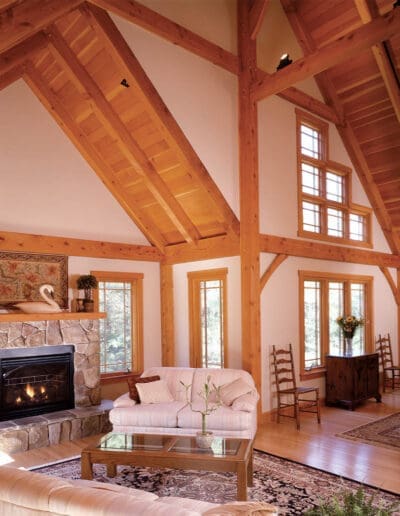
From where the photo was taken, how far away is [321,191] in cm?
761

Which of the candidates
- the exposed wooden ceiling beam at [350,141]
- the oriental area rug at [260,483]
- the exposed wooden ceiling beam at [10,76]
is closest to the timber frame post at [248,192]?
the exposed wooden ceiling beam at [350,141]

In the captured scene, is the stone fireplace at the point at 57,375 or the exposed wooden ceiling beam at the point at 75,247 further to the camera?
the exposed wooden ceiling beam at the point at 75,247

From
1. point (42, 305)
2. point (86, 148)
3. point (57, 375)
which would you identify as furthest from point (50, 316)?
point (86, 148)

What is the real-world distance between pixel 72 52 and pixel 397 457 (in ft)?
19.1

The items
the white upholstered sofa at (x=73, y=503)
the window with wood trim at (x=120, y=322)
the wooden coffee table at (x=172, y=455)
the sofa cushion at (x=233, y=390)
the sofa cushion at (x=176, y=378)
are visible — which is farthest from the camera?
the window with wood trim at (x=120, y=322)

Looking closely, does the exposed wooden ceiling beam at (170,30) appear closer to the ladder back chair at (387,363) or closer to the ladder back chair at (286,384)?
the ladder back chair at (286,384)

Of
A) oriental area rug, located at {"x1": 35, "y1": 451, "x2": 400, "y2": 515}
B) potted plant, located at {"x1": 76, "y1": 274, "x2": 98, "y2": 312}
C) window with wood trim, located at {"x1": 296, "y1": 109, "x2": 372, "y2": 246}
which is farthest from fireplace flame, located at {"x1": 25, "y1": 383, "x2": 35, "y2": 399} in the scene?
window with wood trim, located at {"x1": 296, "y1": 109, "x2": 372, "y2": 246}

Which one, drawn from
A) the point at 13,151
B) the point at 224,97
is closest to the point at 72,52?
the point at 13,151

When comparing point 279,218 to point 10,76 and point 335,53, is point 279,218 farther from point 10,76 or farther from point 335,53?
point 10,76

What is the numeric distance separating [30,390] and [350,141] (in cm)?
648

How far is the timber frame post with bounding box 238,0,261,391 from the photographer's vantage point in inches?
229

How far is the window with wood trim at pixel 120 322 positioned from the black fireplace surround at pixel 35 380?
3.16 feet

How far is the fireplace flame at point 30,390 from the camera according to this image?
18.6 ft

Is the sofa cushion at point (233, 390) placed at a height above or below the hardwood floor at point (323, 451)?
above
